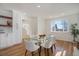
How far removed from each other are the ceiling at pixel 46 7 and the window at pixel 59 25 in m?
0.17

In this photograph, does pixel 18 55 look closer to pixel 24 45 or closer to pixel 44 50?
pixel 24 45

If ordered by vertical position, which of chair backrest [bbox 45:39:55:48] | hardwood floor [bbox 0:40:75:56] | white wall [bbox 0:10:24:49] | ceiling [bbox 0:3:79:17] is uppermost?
ceiling [bbox 0:3:79:17]

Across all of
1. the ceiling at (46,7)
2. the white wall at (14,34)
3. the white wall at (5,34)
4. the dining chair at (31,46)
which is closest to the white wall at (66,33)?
the ceiling at (46,7)

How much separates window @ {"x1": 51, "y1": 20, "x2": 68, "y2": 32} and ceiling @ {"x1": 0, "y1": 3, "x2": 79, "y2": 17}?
6.7 inches

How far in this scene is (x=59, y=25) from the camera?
90.1 inches

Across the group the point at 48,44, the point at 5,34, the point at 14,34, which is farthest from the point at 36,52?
the point at 5,34

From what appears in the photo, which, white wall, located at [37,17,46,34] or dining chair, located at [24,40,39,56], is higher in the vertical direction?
white wall, located at [37,17,46,34]

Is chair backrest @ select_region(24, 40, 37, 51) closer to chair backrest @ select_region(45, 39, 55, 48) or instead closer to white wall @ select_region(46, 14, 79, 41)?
chair backrest @ select_region(45, 39, 55, 48)

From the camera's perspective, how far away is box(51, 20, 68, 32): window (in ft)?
7.36

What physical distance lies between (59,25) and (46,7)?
47cm

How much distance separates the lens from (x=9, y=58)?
221 cm

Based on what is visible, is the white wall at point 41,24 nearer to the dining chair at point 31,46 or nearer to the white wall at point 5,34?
the dining chair at point 31,46

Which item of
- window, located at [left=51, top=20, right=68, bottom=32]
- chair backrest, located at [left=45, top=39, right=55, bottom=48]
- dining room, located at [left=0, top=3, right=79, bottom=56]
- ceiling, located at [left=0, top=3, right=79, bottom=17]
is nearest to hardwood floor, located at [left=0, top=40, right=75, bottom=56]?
dining room, located at [left=0, top=3, right=79, bottom=56]

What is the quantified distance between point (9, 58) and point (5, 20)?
79 cm
